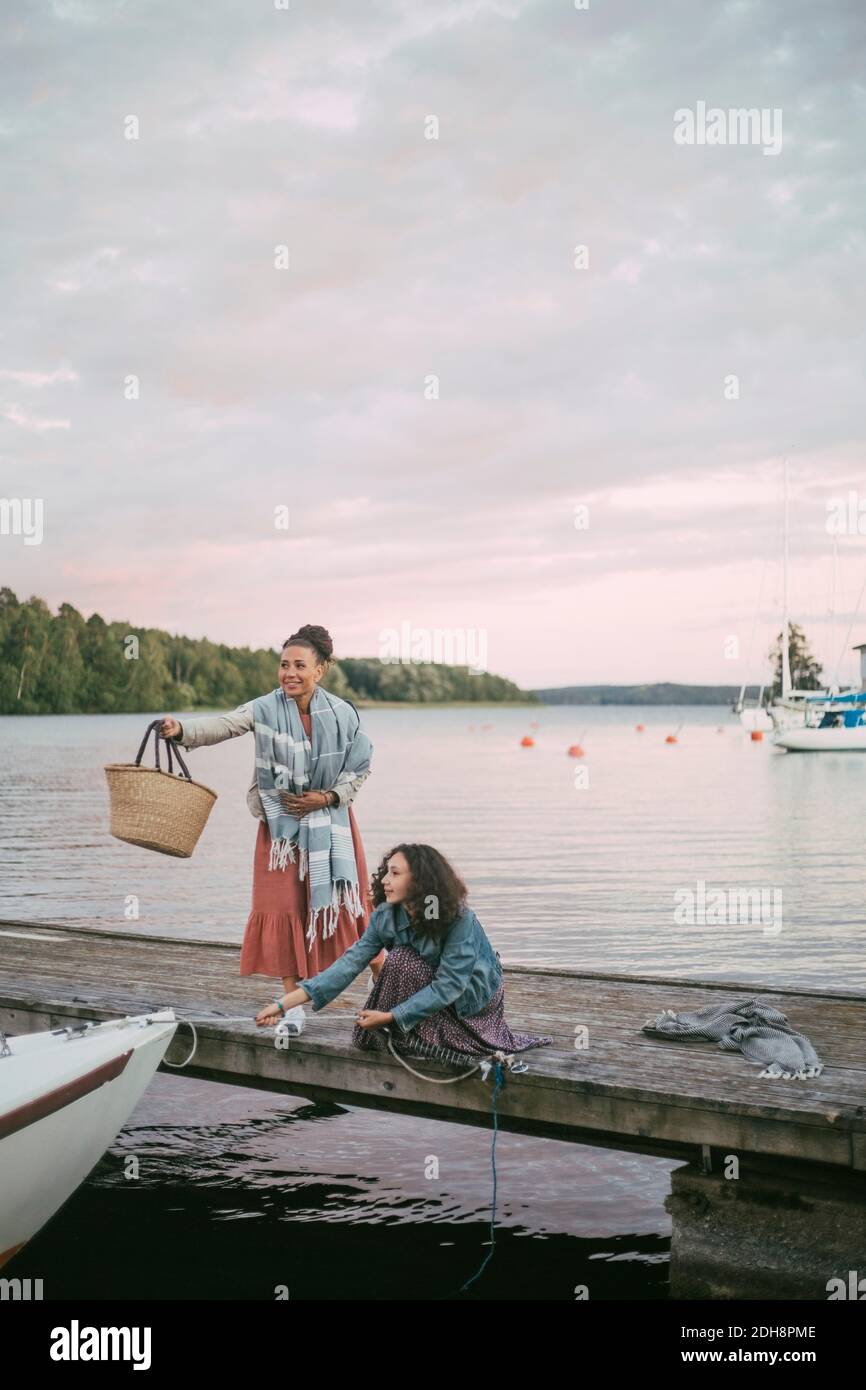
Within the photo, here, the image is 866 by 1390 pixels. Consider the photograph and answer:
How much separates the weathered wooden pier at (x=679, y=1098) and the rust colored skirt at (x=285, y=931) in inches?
12.6

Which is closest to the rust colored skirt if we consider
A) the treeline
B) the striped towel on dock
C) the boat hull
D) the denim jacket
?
the denim jacket

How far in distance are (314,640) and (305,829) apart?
0.95 metres

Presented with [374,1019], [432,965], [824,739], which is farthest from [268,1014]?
[824,739]

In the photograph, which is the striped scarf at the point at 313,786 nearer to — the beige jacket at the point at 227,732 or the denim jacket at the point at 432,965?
Answer: the beige jacket at the point at 227,732

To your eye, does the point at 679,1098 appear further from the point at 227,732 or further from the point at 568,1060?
the point at 227,732

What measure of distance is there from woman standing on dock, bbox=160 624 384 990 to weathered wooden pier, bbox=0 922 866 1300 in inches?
16.2

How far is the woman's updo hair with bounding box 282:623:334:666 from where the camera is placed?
591cm

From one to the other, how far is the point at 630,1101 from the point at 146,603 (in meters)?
38.8

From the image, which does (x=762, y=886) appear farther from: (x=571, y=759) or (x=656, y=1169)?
(x=571, y=759)

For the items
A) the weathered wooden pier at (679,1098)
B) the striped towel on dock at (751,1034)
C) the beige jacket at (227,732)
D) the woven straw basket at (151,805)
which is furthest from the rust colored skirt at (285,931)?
the striped towel on dock at (751,1034)

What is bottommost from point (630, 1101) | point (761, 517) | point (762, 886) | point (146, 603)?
point (762, 886)

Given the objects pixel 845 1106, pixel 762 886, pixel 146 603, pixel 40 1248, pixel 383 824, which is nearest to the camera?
pixel 845 1106

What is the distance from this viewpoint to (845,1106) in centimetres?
473
